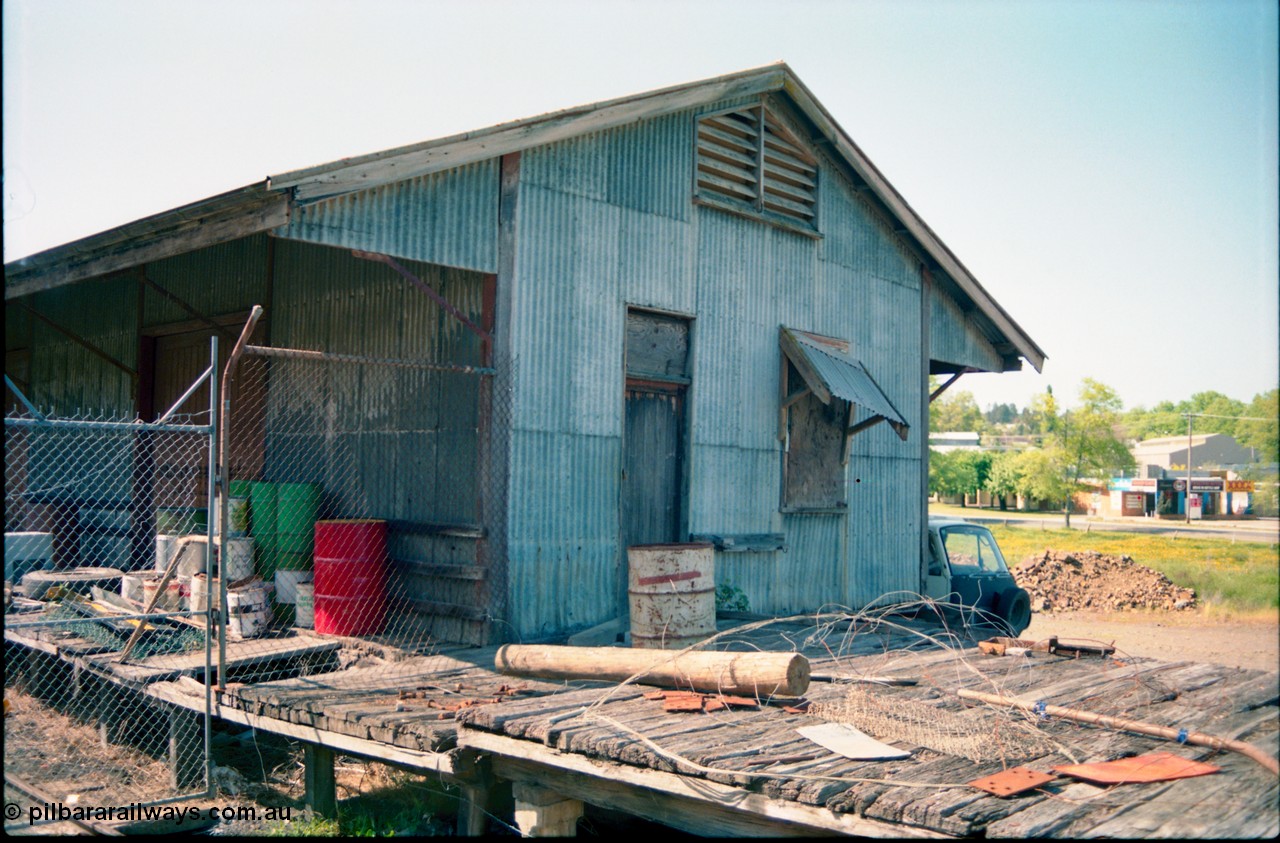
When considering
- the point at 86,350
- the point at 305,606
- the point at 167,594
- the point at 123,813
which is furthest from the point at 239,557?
the point at 86,350

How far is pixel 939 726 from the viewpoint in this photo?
6.30m

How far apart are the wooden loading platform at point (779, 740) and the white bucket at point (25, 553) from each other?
215 inches

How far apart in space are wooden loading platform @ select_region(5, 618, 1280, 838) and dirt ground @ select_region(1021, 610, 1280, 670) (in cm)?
896

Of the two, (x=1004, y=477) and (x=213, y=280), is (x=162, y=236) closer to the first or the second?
(x=213, y=280)

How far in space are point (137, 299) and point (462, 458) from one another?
785cm

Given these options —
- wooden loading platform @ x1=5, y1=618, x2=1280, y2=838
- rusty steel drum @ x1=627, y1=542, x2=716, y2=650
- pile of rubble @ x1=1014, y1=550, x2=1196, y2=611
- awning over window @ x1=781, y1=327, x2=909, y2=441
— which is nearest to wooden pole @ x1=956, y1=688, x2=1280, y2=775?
wooden loading platform @ x1=5, y1=618, x2=1280, y2=838

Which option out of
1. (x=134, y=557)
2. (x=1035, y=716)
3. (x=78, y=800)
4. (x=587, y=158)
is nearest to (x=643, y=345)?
(x=587, y=158)

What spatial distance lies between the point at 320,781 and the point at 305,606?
8.34 feet

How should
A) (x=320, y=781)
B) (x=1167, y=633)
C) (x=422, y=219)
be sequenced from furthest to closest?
(x=1167, y=633), (x=422, y=219), (x=320, y=781)

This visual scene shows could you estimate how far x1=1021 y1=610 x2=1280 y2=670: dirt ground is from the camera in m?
17.2

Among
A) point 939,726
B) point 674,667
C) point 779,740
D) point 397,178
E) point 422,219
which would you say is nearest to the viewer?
point 779,740

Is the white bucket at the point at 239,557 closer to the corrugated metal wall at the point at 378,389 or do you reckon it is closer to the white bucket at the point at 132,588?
the corrugated metal wall at the point at 378,389

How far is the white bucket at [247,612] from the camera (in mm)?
9328

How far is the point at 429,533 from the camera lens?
9.47 metres
